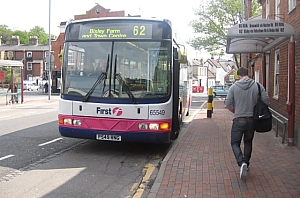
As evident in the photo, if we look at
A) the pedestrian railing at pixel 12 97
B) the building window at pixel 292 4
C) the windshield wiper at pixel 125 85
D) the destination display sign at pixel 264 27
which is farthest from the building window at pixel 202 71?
the windshield wiper at pixel 125 85

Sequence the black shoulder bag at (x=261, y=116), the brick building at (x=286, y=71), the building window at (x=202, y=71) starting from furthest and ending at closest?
1. the building window at (x=202, y=71)
2. the brick building at (x=286, y=71)
3. the black shoulder bag at (x=261, y=116)

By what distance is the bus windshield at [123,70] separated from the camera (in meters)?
7.54

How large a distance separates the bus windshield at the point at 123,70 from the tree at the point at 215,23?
3291cm

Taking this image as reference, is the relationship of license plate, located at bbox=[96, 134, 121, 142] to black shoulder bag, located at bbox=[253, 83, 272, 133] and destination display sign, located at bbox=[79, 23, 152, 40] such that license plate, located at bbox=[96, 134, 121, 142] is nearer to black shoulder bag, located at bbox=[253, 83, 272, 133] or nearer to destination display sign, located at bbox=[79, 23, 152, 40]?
destination display sign, located at bbox=[79, 23, 152, 40]

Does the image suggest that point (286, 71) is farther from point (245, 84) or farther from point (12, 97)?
point (12, 97)

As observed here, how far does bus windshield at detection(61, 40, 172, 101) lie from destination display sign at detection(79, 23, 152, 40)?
0.14 meters

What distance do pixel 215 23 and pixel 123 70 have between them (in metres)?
34.5

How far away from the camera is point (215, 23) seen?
40.2 metres

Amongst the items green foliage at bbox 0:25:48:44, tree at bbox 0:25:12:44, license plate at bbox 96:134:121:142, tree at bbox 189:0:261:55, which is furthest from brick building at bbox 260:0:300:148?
green foliage at bbox 0:25:48:44

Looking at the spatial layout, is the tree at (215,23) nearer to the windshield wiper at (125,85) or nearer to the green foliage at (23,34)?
the windshield wiper at (125,85)

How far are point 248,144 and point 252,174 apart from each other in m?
0.58

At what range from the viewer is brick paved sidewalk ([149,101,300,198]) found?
5227mm

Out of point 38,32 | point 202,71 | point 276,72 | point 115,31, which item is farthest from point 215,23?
point 38,32

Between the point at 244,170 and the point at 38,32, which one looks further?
the point at 38,32
